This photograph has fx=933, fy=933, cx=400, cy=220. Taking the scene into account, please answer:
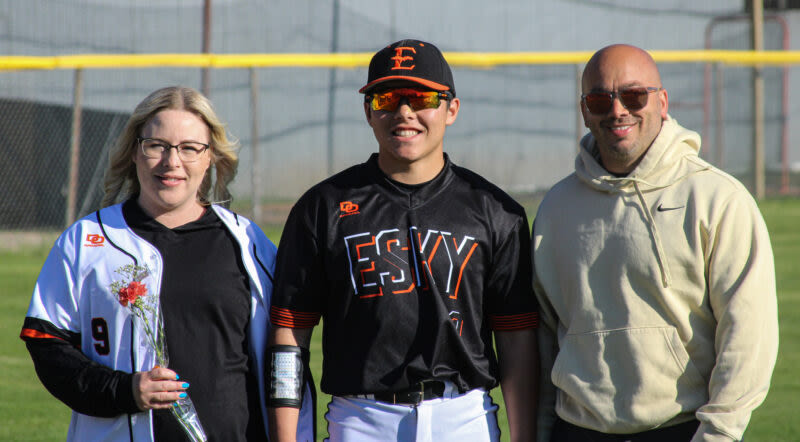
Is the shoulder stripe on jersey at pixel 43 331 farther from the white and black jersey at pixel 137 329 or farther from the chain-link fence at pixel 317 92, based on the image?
the chain-link fence at pixel 317 92

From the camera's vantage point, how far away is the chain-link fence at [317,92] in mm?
11930

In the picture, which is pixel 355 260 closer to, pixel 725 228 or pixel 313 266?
pixel 313 266

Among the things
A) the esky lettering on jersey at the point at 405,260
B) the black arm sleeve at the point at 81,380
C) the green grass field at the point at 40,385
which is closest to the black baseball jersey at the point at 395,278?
the esky lettering on jersey at the point at 405,260

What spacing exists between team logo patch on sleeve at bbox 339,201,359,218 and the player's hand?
0.75 m

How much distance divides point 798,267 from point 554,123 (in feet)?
16.0

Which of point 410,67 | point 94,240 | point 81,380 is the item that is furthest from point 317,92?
point 81,380

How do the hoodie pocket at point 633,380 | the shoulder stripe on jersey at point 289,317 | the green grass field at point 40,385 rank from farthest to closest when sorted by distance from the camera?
the green grass field at point 40,385 → the shoulder stripe on jersey at point 289,317 → the hoodie pocket at point 633,380

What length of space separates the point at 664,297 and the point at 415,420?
89 cm

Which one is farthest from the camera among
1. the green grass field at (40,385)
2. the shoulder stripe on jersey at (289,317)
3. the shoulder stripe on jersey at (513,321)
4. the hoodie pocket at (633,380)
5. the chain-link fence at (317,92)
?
the chain-link fence at (317,92)

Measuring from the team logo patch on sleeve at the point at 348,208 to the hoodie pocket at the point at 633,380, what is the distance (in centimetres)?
86

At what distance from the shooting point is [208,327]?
303cm

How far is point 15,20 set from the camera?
1362 centimetres

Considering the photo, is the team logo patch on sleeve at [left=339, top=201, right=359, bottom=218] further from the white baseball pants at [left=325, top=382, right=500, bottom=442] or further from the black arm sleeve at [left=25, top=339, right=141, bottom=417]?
the black arm sleeve at [left=25, top=339, right=141, bottom=417]

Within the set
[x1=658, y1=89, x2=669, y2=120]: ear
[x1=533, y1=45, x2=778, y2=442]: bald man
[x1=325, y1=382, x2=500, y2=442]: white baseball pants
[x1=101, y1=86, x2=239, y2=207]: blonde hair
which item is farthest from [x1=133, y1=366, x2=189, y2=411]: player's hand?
[x1=658, y1=89, x2=669, y2=120]: ear
